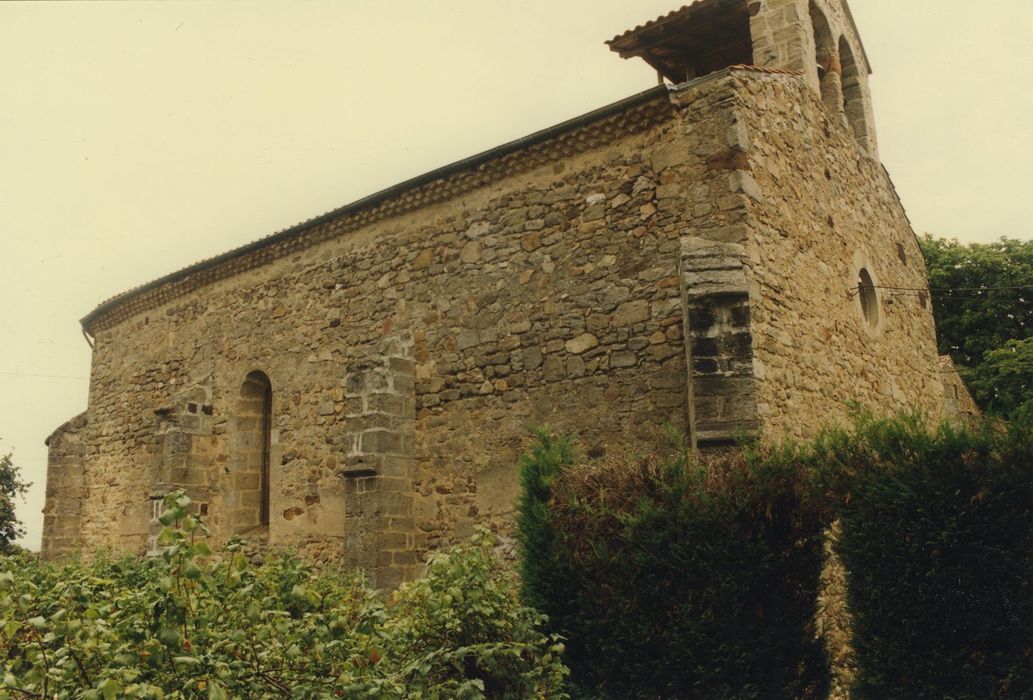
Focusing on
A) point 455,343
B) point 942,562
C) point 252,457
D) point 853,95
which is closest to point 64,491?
point 252,457

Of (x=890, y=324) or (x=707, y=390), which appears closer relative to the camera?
(x=707, y=390)

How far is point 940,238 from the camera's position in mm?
26281

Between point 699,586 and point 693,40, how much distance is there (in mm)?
8350

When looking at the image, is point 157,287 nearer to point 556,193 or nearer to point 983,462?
point 556,193

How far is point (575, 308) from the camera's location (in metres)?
9.52

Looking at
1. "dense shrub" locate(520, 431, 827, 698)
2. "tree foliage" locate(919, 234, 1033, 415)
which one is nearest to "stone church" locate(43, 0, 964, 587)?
"dense shrub" locate(520, 431, 827, 698)

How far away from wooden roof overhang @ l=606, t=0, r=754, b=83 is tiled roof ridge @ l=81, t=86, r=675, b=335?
234 cm

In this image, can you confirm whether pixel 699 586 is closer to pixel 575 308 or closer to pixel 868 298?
pixel 575 308

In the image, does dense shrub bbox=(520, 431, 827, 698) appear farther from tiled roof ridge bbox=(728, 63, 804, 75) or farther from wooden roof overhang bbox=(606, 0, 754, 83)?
wooden roof overhang bbox=(606, 0, 754, 83)

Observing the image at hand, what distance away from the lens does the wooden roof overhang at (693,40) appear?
10.9 meters

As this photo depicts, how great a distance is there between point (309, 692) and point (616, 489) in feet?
8.64

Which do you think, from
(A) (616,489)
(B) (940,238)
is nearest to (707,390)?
(A) (616,489)

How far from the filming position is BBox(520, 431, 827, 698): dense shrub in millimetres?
5773

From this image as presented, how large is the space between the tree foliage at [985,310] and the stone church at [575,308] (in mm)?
8521
